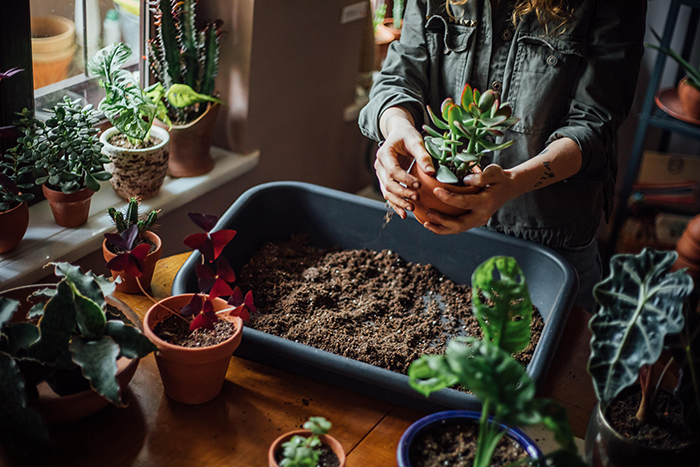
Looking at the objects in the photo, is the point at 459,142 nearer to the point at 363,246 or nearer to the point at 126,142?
the point at 363,246

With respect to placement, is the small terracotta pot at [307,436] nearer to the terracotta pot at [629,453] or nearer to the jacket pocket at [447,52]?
the terracotta pot at [629,453]

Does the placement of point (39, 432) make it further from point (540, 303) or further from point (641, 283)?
point (540, 303)

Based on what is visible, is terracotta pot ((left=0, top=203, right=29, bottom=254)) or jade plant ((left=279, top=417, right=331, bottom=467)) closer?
jade plant ((left=279, top=417, right=331, bottom=467))

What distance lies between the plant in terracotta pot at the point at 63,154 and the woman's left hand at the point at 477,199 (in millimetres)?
813

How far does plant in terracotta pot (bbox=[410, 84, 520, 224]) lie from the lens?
107 centimetres

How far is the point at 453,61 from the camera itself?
145cm

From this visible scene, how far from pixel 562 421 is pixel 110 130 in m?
1.49

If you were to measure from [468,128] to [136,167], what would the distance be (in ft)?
3.24

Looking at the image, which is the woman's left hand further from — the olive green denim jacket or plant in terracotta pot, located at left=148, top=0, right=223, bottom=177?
plant in terracotta pot, located at left=148, top=0, right=223, bottom=177

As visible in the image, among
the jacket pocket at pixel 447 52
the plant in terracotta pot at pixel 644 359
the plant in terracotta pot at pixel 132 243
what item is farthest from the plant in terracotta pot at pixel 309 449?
the jacket pocket at pixel 447 52

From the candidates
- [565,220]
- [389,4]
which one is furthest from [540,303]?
[389,4]

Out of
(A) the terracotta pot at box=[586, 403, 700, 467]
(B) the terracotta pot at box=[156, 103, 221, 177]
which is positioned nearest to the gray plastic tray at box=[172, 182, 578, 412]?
(A) the terracotta pot at box=[586, 403, 700, 467]

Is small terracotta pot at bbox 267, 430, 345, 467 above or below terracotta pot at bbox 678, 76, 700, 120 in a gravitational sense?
below

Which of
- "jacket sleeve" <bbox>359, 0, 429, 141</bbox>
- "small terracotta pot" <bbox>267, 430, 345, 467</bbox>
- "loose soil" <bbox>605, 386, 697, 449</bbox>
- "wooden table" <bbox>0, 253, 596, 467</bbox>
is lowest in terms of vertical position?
"wooden table" <bbox>0, 253, 596, 467</bbox>
